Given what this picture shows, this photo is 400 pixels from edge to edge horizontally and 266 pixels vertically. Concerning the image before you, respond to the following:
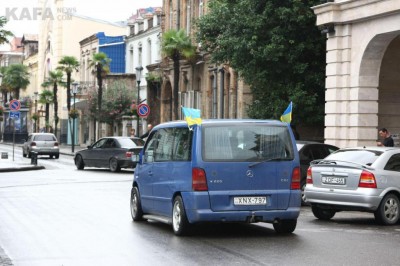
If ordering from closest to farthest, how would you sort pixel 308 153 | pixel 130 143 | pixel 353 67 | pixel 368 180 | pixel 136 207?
pixel 136 207 < pixel 368 180 < pixel 308 153 < pixel 353 67 < pixel 130 143

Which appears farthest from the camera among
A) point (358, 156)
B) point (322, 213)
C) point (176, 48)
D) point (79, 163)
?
point (176, 48)

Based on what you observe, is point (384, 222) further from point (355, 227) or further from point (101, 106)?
point (101, 106)

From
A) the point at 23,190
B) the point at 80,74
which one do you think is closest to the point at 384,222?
the point at 23,190

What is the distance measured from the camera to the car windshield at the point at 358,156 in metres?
17.0

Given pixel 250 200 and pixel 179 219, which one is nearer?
pixel 250 200

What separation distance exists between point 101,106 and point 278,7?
109 feet

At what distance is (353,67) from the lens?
97.5ft

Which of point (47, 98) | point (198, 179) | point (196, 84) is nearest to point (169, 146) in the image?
point (198, 179)

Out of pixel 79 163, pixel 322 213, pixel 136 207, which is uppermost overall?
pixel 136 207

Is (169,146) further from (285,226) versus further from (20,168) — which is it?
(20,168)

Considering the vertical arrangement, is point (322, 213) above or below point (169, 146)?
below

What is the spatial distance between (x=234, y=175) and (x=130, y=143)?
74.0ft

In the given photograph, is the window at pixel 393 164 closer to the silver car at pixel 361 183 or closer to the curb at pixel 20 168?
the silver car at pixel 361 183

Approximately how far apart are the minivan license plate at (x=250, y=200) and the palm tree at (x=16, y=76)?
100 m
